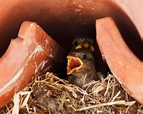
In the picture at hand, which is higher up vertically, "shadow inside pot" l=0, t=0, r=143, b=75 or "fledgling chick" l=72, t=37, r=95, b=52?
"shadow inside pot" l=0, t=0, r=143, b=75

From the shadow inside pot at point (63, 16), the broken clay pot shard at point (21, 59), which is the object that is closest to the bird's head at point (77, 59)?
the shadow inside pot at point (63, 16)

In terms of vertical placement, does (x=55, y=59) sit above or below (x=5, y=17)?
below

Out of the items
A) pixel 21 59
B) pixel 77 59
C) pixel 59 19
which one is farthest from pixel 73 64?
pixel 21 59

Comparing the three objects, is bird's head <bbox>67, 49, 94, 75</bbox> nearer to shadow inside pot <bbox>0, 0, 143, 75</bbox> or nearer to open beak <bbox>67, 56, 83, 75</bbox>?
open beak <bbox>67, 56, 83, 75</bbox>

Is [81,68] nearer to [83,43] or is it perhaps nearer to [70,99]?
[83,43]

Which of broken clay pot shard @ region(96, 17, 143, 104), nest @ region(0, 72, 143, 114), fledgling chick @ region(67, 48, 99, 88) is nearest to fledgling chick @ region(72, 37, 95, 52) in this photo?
fledgling chick @ region(67, 48, 99, 88)

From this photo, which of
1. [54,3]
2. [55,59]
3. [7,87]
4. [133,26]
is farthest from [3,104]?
[133,26]

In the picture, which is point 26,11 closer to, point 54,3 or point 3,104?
point 54,3
